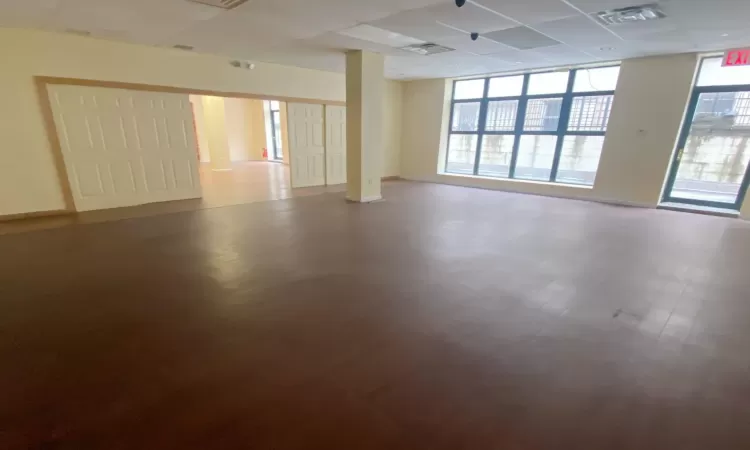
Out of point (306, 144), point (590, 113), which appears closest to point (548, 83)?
point (590, 113)

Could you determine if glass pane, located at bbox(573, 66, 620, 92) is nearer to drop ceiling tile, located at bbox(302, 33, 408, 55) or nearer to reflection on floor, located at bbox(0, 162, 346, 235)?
drop ceiling tile, located at bbox(302, 33, 408, 55)

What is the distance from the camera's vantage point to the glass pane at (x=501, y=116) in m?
8.42

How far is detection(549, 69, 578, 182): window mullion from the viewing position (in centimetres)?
738

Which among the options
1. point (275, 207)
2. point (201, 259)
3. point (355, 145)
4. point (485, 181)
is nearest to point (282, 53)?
point (355, 145)

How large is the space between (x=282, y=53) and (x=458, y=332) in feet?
19.7

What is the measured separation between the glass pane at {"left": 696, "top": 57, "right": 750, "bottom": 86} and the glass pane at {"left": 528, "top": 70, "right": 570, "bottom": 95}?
7.29 ft

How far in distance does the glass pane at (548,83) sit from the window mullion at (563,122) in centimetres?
10

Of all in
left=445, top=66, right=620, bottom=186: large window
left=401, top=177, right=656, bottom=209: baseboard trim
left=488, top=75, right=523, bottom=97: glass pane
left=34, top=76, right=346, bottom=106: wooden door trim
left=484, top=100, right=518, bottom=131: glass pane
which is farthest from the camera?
left=484, top=100, right=518, bottom=131: glass pane

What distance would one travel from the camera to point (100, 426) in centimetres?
154

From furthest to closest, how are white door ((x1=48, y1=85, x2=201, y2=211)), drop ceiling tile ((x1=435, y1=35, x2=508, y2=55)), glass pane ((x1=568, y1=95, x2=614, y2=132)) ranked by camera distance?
glass pane ((x1=568, y1=95, x2=614, y2=132)), white door ((x1=48, y1=85, x2=201, y2=211)), drop ceiling tile ((x1=435, y1=35, x2=508, y2=55))

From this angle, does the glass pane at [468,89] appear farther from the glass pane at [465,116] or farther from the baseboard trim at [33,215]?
the baseboard trim at [33,215]

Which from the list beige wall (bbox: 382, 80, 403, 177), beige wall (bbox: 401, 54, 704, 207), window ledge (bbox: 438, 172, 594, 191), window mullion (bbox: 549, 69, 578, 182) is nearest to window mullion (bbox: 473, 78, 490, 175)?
window ledge (bbox: 438, 172, 594, 191)

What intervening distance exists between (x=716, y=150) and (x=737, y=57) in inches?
61.7

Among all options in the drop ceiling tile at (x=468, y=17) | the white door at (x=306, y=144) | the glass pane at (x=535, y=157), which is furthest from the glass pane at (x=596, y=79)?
the white door at (x=306, y=144)
